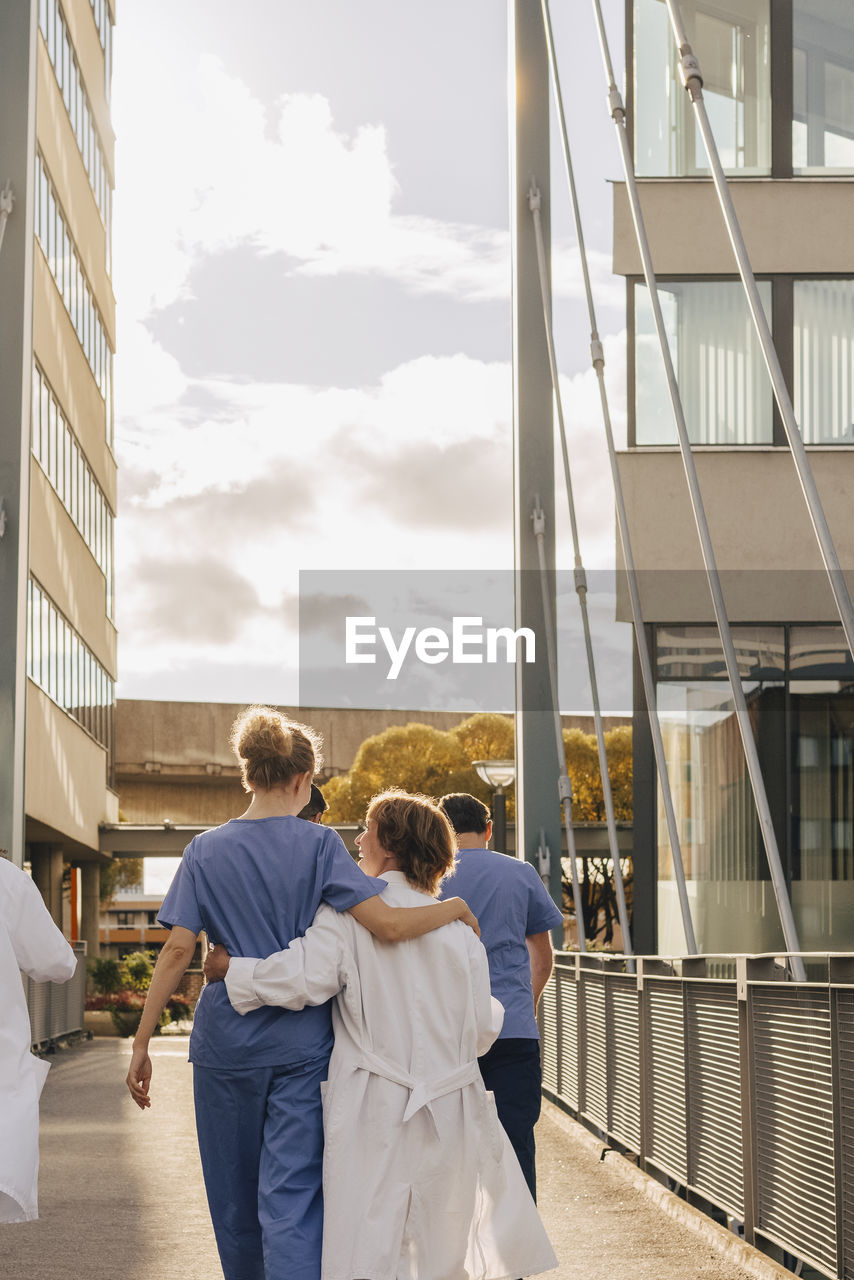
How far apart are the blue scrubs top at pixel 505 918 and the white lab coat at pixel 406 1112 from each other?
1.30 m

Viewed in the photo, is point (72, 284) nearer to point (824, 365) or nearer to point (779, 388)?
point (824, 365)

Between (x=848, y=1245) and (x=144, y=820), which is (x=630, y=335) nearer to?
(x=848, y=1245)

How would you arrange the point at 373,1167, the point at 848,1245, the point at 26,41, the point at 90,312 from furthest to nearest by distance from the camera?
the point at 90,312, the point at 26,41, the point at 848,1245, the point at 373,1167

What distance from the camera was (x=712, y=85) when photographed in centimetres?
2077

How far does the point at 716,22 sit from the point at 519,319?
15.4 feet

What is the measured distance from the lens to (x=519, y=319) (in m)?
18.6

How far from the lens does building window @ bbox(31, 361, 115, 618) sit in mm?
30156

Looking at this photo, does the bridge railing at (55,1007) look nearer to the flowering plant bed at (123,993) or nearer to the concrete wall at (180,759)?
the flowering plant bed at (123,993)

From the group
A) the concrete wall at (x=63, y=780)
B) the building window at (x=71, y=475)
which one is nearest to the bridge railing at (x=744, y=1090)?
the building window at (x=71, y=475)

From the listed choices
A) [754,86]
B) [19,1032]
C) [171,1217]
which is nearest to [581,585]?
[754,86]

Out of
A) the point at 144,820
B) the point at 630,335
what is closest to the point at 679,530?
the point at 630,335

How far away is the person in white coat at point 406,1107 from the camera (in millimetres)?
5051

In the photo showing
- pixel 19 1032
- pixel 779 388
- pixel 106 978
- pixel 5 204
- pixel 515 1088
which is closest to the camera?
pixel 19 1032

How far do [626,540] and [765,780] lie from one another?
6.70 metres
